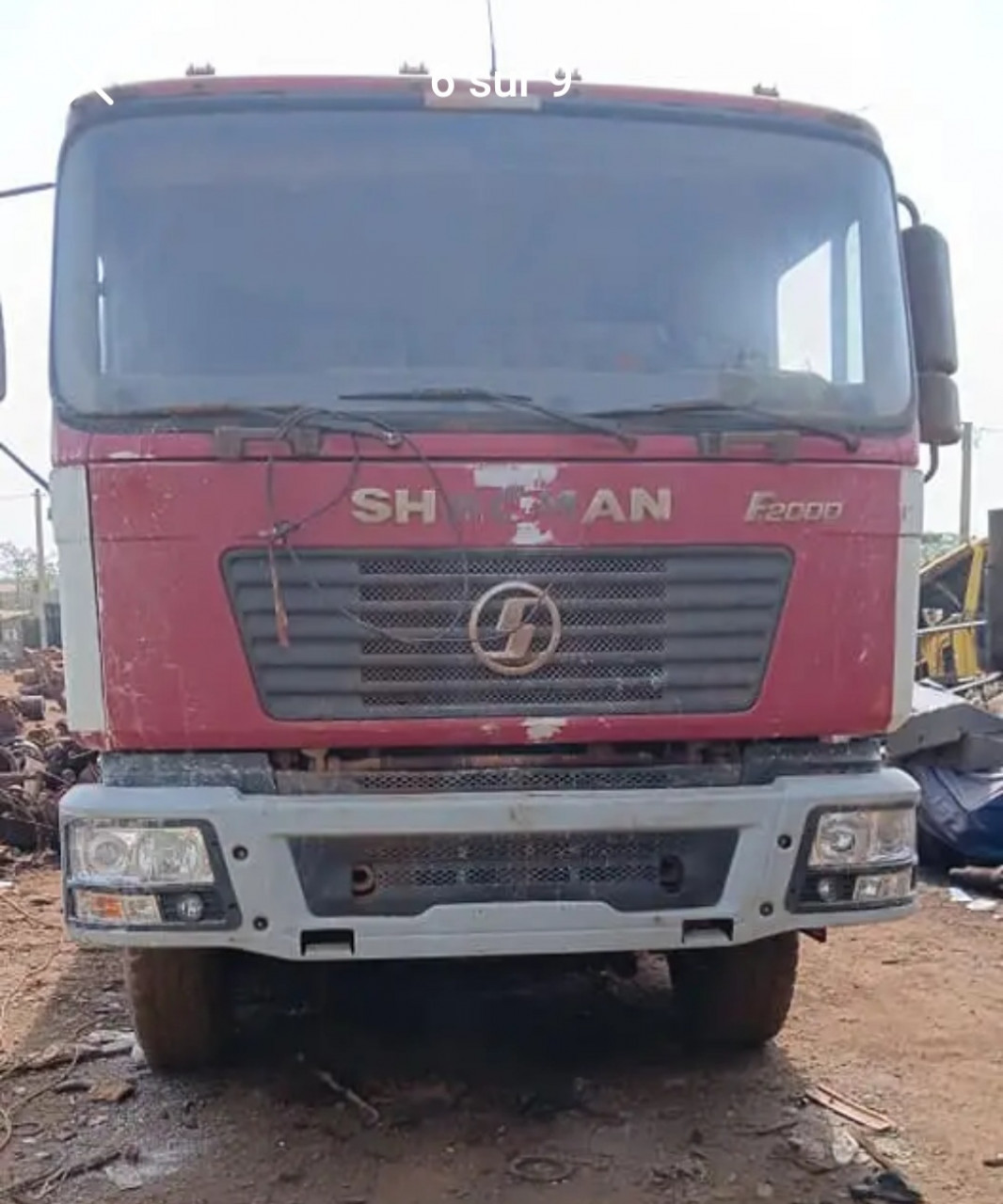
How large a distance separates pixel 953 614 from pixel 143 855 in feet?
41.0

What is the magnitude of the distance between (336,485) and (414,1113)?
1886 millimetres

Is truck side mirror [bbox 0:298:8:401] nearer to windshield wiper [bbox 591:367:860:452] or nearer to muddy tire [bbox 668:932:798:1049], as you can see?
windshield wiper [bbox 591:367:860:452]

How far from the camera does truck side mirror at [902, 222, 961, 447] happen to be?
3947mm

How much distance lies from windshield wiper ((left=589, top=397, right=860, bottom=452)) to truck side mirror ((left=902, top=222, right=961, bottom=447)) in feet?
1.59

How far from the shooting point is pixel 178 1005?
4016 millimetres

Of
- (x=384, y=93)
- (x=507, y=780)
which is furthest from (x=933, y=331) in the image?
(x=507, y=780)

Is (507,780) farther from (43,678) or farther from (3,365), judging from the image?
(43,678)

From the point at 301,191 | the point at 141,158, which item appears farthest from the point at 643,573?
the point at 141,158

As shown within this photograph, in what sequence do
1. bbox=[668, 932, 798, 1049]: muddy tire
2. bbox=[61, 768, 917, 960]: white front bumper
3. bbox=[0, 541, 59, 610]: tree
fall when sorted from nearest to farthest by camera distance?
bbox=[61, 768, 917, 960]: white front bumper < bbox=[668, 932, 798, 1049]: muddy tire < bbox=[0, 541, 59, 610]: tree

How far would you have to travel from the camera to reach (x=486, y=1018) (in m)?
4.72

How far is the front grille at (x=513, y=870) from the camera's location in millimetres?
3381

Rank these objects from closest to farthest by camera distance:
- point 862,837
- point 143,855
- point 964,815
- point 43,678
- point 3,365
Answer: point 143,855, point 862,837, point 3,365, point 964,815, point 43,678

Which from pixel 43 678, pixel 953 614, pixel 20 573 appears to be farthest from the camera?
pixel 20 573


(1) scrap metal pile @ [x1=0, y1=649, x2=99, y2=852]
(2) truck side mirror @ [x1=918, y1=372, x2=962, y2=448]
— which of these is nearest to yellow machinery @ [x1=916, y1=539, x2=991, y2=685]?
(1) scrap metal pile @ [x1=0, y1=649, x2=99, y2=852]
